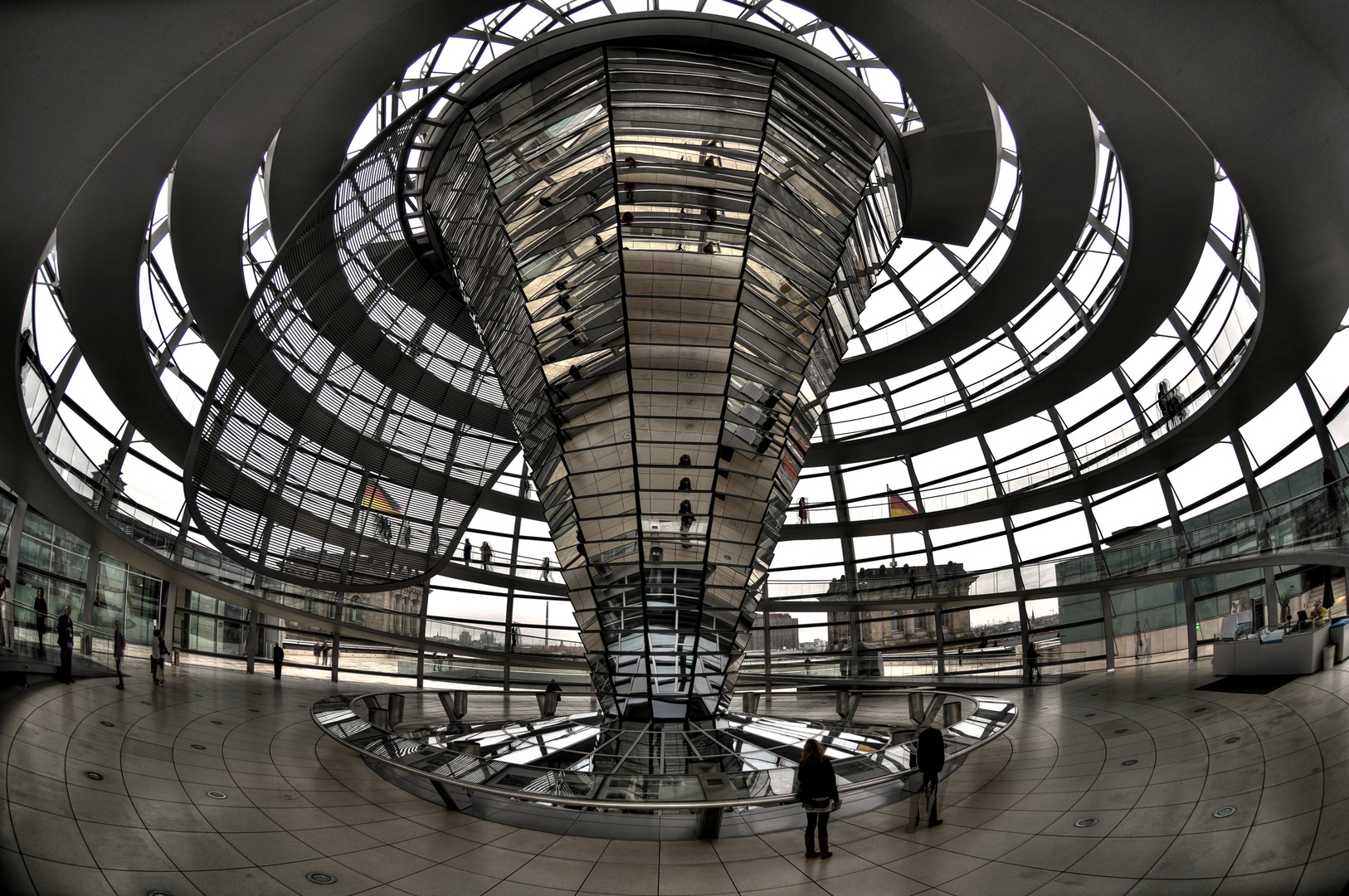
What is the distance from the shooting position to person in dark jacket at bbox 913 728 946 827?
10836mm

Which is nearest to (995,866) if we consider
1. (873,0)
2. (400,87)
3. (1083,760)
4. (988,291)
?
(1083,760)

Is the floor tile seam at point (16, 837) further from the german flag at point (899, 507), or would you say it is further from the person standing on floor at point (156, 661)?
the german flag at point (899, 507)

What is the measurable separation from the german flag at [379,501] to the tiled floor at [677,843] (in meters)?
12.6

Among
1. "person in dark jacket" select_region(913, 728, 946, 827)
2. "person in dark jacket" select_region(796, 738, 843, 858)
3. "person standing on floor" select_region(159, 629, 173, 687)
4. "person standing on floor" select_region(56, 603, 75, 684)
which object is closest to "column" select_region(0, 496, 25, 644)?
"person standing on floor" select_region(159, 629, 173, 687)

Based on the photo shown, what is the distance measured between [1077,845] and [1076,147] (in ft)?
48.6

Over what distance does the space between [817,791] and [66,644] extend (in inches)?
560

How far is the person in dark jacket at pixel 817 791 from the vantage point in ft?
33.0

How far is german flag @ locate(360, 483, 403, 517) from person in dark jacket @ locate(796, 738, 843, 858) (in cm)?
2006

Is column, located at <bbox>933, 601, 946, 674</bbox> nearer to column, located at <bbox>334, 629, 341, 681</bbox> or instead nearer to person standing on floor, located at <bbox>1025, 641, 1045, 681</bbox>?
person standing on floor, located at <bbox>1025, 641, 1045, 681</bbox>

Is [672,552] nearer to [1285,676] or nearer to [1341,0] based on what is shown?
[1285,676]

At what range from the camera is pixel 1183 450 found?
27703 millimetres

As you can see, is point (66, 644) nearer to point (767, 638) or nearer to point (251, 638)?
point (251, 638)

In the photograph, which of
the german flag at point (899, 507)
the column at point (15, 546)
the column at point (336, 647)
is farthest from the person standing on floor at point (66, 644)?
the german flag at point (899, 507)

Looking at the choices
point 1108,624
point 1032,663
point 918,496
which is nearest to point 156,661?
point 1032,663
